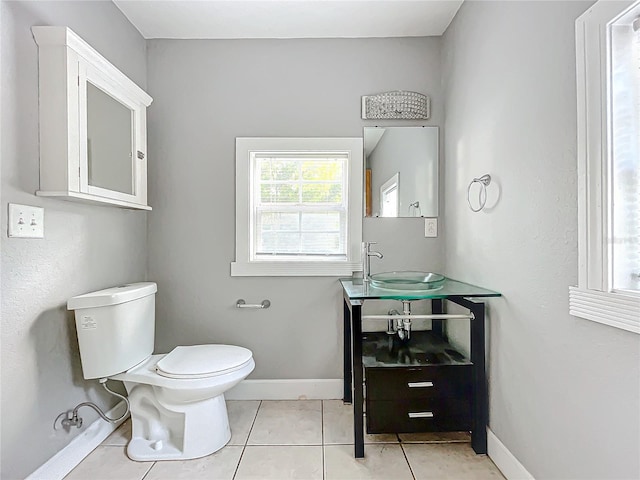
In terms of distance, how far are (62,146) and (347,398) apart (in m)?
2.03

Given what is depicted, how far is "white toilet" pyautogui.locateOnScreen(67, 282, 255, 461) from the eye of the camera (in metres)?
1.64

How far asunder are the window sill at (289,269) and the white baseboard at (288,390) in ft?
2.32

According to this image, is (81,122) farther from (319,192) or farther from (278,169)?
(319,192)

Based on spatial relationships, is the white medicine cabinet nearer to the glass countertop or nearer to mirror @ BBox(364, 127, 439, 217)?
the glass countertop

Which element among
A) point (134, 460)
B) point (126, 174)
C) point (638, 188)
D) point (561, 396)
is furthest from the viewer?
point (126, 174)

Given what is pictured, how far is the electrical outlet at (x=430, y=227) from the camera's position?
7.79ft

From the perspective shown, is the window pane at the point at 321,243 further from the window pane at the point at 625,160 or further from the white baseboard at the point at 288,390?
the window pane at the point at 625,160

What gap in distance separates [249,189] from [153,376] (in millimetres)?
1212

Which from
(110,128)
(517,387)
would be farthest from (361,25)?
(517,387)

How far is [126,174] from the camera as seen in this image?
1966 millimetres

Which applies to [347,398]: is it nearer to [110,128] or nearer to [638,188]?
[638,188]

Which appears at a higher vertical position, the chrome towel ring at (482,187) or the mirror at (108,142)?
the mirror at (108,142)

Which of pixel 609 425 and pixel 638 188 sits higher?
pixel 638 188

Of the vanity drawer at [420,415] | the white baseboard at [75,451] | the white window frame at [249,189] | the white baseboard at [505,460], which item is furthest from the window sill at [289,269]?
the white baseboard at [505,460]
